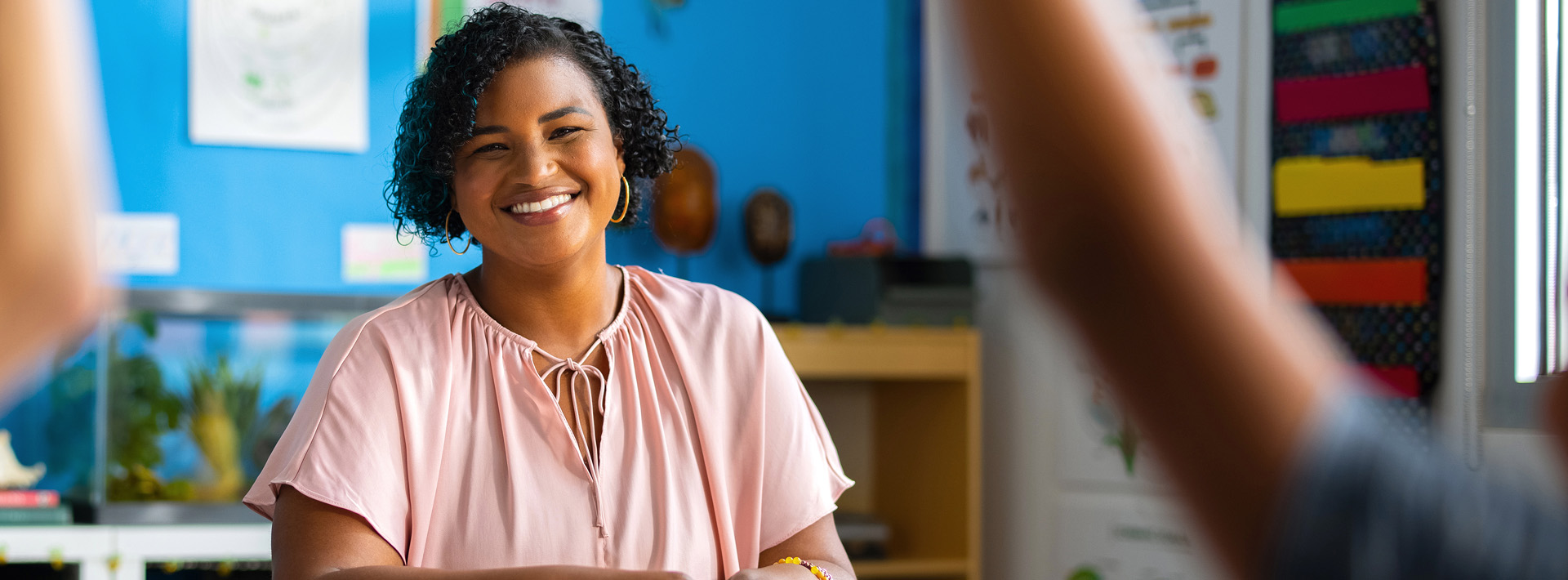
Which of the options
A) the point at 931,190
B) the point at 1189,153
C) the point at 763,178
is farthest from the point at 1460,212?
the point at 1189,153

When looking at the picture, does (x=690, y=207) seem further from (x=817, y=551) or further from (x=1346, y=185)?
(x=817, y=551)

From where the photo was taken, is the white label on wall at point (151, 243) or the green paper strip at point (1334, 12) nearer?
the green paper strip at point (1334, 12)

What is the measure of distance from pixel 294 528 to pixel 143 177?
7.42ft

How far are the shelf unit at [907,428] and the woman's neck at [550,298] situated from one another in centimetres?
180

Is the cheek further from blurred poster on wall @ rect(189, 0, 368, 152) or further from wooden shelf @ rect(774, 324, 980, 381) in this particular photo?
blurred poster on wall @ rect(189, 0, 368, 152)

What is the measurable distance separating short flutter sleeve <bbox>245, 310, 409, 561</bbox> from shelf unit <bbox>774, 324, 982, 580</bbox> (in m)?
1.93

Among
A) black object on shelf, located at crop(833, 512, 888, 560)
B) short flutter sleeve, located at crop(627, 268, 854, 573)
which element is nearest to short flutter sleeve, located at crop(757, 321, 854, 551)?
short flutter sleeve, located at crop(627, 268, 854, 573)

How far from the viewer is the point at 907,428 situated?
10.8 ft

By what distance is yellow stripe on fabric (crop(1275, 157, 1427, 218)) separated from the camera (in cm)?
229

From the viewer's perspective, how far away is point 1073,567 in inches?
121

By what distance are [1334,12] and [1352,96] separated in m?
0.17

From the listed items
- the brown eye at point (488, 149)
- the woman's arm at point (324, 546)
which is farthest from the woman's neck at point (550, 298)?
the woman's arm at point (324, 546)

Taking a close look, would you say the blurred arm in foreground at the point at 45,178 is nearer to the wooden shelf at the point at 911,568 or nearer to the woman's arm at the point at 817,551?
the woman's arm at the point at 817,551

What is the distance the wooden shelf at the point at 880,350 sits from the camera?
2.94 metres
